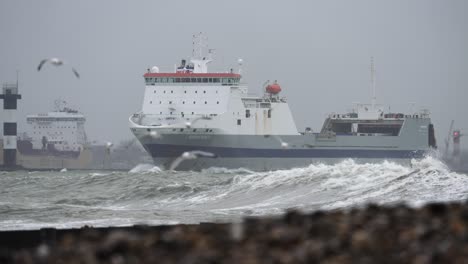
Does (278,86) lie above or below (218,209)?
above

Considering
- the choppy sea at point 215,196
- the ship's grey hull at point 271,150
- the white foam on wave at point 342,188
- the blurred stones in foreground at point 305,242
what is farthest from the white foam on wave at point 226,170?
the blurred stones in foreground at point 305,242

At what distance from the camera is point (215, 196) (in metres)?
33.2

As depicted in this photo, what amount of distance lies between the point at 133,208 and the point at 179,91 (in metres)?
25.7

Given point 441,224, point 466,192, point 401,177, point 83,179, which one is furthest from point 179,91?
point 441,224

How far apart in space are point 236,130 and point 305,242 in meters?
48.5

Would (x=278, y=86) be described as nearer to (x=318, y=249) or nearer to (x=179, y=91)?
(x=179, y=91)

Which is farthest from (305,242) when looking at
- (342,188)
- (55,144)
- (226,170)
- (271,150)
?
(55,144)

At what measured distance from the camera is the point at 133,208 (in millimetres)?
29781

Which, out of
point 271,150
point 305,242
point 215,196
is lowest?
point 215,196

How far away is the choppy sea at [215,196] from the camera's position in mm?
24922

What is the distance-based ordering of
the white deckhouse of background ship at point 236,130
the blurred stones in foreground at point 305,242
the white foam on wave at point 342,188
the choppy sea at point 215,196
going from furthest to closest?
the white deckhouse of background ship at point 236,130 → the white foam on wave at point 342,188 → the choppy sea at point 215,196 → the blurred stones in foreground at point 305,242

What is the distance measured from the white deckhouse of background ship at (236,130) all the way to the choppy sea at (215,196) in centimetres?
1361

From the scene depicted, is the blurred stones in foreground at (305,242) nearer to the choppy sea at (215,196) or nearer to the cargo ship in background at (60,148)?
the choppy sea at (215,196)

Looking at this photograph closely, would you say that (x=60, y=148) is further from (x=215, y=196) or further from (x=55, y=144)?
(x=215, y=196)
